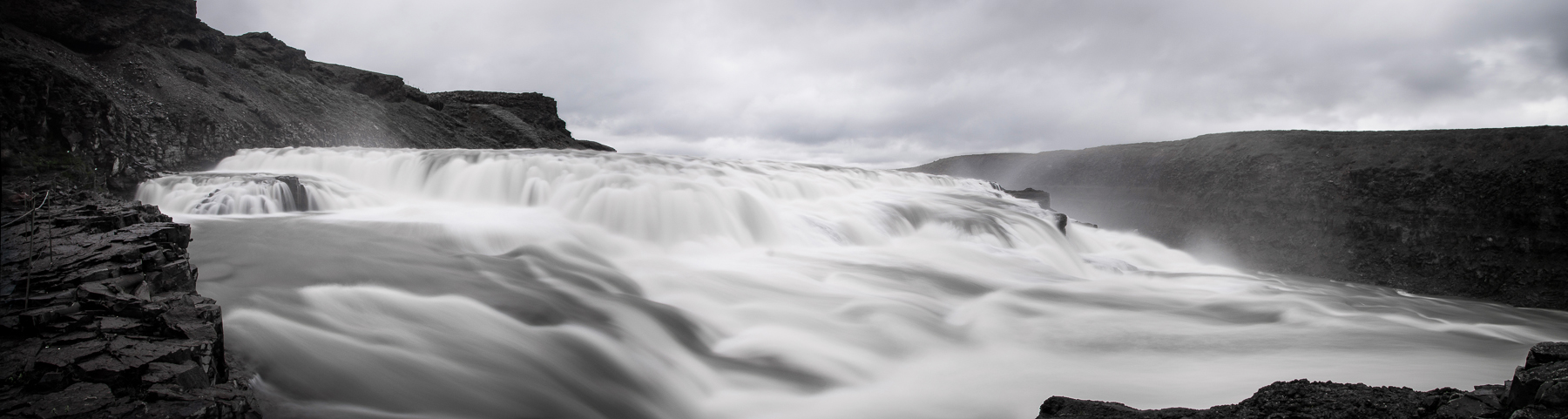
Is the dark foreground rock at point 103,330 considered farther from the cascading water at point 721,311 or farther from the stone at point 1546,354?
the stone at point 1546,354

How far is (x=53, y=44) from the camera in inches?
325

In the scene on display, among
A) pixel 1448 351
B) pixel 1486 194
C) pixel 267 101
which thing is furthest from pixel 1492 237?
pixel 267 101

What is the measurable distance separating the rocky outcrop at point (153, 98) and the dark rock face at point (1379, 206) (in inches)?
433

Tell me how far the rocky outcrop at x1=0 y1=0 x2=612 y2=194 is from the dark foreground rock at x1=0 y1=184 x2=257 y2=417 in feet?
1.06

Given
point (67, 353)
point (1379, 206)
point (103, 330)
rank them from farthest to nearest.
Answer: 1. point (1379, 206)
2. point (103, 330)
3. point (67, 353)

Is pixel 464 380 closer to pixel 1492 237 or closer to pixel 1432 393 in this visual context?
pixel 1432 393

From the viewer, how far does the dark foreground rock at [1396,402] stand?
1.32 metres

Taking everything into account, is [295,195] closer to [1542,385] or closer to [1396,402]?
[1396,402]

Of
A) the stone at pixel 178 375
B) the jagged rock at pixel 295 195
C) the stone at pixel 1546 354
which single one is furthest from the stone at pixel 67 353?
the jagged rock at pixel 295 195

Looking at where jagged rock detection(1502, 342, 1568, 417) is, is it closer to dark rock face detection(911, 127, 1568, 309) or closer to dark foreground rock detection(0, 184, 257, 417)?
dark foreground rock detection(0, 184, 257, 417)

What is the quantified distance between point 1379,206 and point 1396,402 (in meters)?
9.01

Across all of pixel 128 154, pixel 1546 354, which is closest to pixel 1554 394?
pixel 1546 354

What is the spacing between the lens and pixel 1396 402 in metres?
1.63

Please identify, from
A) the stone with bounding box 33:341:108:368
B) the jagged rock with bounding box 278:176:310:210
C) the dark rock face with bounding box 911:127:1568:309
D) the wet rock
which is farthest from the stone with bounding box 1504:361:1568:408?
the dark rock face with bounding box 911:127:1568:309
